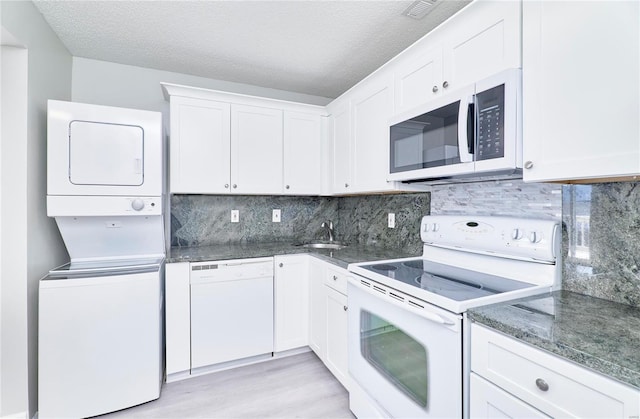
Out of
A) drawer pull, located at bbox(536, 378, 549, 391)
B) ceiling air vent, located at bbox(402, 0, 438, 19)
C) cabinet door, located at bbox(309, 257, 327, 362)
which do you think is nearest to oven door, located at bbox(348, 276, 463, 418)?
drawer pull, located at bbox(536, 378, 549, 391)

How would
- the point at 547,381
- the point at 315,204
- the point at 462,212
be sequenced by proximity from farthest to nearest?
Answer: 1. the point at 315,204
2. the point at 462,212
3. the point at 547,381

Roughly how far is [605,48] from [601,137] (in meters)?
0.28

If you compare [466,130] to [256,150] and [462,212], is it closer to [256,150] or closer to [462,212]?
[462,212]

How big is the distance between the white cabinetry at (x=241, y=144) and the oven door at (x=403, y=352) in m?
1.36

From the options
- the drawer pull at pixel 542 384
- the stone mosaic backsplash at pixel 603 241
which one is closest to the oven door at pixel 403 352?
the drawer pull at pixel 542 384

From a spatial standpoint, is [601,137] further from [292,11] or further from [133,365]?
[133,365]

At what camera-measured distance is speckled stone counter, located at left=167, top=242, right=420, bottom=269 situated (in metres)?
2.09

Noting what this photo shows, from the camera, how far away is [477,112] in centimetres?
130

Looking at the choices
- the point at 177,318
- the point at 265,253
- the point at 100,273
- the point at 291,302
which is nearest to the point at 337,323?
the point at 291,302

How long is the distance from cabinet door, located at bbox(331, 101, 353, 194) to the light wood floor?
148 cm

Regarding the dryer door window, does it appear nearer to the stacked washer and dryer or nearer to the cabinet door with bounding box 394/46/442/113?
the stacked washer and dryer

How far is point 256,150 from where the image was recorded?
2.62 meters

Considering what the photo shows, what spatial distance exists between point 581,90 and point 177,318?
2.51 meters

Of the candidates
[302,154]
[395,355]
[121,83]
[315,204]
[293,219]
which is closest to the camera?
[395,355]
